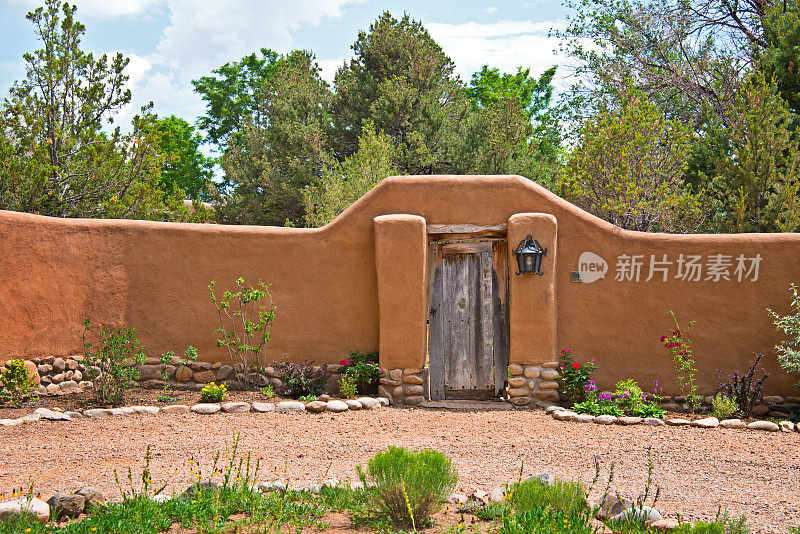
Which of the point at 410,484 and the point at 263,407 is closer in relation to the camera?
the point at 410,484

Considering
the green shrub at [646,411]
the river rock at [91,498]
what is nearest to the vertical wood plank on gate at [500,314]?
the green shrub at [646,411]

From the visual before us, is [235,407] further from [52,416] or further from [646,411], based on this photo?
[646,411]

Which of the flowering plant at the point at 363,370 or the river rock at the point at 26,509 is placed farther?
the flowering plant at the point at 363,370

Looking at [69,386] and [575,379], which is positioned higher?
[575,379]

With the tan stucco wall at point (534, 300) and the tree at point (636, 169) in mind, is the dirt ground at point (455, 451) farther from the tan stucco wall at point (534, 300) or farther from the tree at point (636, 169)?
the tree at point (636, 169)

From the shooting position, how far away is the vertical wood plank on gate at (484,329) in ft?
30.2

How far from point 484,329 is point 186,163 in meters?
22.7

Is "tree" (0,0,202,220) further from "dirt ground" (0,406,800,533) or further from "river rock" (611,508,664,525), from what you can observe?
"river rock" (611,508,664,525)

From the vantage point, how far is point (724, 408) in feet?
25.4

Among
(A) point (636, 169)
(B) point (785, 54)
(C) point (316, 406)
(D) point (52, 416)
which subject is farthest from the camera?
(B) point (785, 54)

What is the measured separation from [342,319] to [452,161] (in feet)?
33.6

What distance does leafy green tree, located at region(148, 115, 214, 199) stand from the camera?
28.2 m

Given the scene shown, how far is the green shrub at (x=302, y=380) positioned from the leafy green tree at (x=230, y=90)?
21.3 metres

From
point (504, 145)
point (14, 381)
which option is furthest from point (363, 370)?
point (504, 145)
